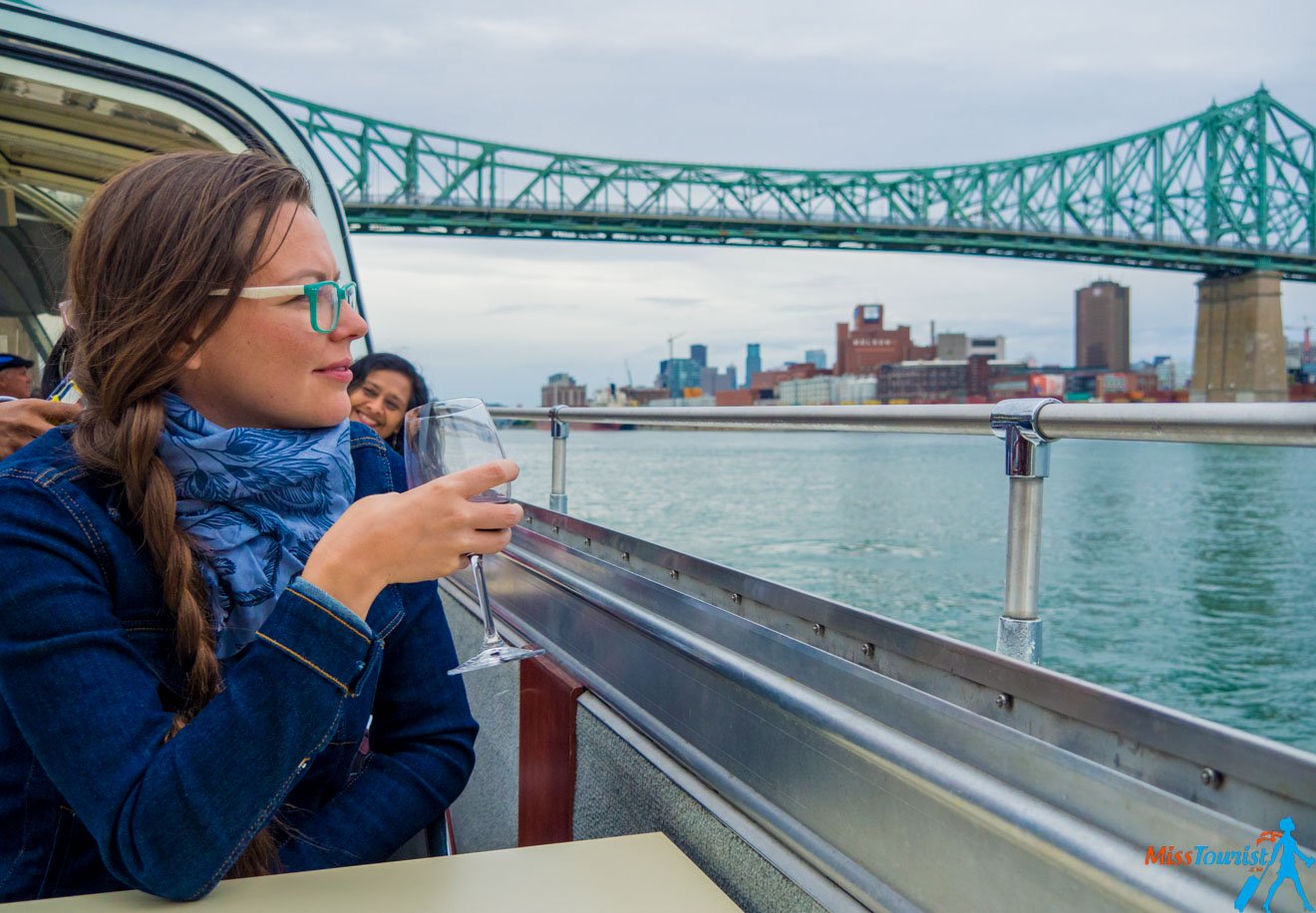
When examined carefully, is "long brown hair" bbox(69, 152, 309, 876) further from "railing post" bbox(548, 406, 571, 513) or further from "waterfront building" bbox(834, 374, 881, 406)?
"waterfront building" bbox(834, 374, 881, 406)

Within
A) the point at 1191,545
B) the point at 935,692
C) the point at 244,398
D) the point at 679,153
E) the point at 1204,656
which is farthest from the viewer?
the point at 679,153

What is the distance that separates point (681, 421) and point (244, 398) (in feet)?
2.63

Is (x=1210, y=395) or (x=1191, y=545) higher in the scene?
(x=1210, y=395)

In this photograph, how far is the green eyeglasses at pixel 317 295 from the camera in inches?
31.6

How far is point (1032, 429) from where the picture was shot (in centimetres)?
78

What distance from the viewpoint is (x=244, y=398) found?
85 centimetres

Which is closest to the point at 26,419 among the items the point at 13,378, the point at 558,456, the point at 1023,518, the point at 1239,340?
the point at 1023,518

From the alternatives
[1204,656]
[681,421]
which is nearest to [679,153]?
[1204,656]

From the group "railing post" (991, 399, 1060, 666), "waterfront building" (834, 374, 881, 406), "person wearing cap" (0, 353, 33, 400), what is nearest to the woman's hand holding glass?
"railing post" (991, 399, 1060, 666)

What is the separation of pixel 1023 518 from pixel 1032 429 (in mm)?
73

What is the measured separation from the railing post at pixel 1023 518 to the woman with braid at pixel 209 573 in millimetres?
361

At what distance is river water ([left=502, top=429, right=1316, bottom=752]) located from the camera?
11.4m

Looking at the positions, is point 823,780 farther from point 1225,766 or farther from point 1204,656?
point 1204,656

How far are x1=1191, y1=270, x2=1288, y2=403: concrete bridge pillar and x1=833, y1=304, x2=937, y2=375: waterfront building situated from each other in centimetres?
1007
